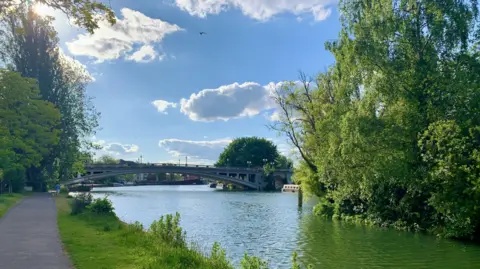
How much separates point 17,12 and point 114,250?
7.66 m

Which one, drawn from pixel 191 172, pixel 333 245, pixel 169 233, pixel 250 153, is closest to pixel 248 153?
pixel 250 153

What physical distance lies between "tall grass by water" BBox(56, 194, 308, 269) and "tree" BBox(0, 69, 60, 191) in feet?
55.6

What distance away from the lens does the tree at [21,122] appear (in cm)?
3625

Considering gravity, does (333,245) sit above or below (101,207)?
below

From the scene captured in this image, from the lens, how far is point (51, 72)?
167ft

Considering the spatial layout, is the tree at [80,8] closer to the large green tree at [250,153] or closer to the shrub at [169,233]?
the shrub at [169,233]

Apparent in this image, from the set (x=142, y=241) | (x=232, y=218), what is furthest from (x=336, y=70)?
(x=142, y=241)

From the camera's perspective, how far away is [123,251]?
14102mm

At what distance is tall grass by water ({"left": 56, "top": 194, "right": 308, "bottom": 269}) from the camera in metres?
11.9

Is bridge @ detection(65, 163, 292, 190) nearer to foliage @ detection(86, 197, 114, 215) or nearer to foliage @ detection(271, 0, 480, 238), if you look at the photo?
foliage @ detection(86, 197, 114, 215)

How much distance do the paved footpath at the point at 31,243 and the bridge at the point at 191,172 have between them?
61332mm

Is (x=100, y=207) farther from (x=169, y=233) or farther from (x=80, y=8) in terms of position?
(x=80, y=8)

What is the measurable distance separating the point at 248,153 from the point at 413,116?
108305 mm

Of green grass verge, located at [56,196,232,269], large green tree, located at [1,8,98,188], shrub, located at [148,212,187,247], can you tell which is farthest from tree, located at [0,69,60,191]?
shrub, located at [148,212,187,247]
